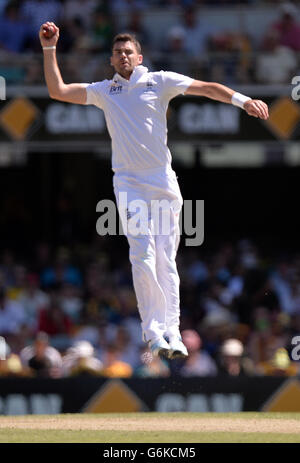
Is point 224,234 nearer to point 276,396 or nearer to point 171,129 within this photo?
point 171,129

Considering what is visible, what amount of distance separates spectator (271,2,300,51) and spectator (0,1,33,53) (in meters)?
3.58

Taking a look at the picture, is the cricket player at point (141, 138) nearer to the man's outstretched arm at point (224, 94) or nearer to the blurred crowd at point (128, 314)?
the man's outstretched arm at point (224, 94)

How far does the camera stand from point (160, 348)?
7926 mm

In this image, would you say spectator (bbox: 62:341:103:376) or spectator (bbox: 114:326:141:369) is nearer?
spectator (bbox: 62:341:103:376)

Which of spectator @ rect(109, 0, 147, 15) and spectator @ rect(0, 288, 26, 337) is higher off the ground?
spectator @ rect(109, 0, 147, 15)

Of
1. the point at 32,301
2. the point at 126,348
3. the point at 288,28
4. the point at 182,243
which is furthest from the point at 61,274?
the point at 288,28

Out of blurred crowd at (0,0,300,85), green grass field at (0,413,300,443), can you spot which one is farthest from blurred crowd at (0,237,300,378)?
blurred crowd at (0,0,300,85)

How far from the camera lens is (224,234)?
1858 cm

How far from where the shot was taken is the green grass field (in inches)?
288

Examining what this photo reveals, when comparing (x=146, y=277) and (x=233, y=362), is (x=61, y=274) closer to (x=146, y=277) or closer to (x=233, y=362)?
(x=233, y=362)

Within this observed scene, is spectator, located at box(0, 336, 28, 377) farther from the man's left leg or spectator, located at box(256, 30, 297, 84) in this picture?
spectator, located at box(256, 30, 297, 84)

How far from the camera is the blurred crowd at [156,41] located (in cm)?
1467

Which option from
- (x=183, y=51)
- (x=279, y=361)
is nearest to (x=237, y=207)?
(x=183, y=51)

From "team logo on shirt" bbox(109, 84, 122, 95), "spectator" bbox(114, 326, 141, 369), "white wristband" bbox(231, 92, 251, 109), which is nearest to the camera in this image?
"white wristband" bbox(231, 92, 251, 109)
